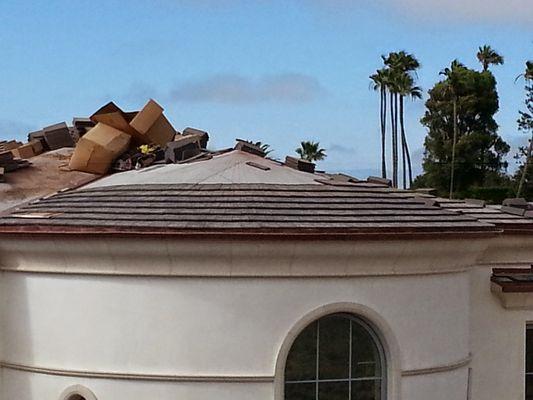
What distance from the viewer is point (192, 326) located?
43.1 feet

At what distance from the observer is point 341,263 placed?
13336 millimetres

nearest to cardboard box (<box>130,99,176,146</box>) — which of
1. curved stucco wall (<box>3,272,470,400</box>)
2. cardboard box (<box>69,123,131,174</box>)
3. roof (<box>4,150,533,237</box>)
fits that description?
cardboard box (<box>69,123,131,174</box>)

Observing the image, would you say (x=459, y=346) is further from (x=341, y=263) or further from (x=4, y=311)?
(x=4, y=311)

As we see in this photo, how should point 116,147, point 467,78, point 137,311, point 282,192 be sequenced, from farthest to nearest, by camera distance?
point 467,78 < point 116,147 < point 282,192 < point 137,311

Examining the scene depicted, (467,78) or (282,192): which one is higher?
(467,78)

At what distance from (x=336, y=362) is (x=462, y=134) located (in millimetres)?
51846

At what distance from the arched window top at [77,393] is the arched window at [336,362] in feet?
8.60

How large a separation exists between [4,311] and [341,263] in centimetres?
492

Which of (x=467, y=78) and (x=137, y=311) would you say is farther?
(x=467, y=78)

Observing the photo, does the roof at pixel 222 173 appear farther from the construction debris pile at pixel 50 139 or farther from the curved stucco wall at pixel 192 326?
the construction debris pile at pixel 50 139

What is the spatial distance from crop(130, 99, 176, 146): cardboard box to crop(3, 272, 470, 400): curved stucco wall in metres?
5.31

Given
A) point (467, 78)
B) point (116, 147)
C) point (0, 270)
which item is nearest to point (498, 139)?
point (467, 78)

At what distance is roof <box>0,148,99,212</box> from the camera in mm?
17125

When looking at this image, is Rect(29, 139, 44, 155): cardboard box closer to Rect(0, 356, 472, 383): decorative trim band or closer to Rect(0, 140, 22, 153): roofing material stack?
Rect(0, 140, 22, 153): roofing material stack
